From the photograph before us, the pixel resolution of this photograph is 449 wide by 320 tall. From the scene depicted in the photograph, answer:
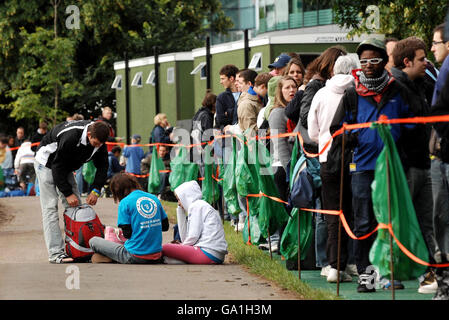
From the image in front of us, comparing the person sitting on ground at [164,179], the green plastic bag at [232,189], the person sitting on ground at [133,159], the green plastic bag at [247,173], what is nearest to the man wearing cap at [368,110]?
the green plastic bag at [247,173]

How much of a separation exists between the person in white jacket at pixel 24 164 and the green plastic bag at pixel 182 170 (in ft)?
24.8

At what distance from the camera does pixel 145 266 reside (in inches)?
402

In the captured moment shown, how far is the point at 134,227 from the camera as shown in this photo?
403 inches

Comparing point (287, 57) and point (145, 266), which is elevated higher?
point (287, 57)

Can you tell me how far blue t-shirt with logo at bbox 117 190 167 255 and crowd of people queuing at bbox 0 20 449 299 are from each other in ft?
0.04

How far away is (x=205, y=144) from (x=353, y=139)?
25.1 feet

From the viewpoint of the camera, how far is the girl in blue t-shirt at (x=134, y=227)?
10.2 m

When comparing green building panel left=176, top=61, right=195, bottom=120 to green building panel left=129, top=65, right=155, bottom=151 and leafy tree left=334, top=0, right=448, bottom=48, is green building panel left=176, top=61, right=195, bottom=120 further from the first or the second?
leafy tree left=334, top=0, right=448, bottom=48

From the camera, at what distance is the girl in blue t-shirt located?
402 inches

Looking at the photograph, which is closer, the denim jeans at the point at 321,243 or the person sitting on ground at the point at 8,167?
the denim jeans at the point at 321,243

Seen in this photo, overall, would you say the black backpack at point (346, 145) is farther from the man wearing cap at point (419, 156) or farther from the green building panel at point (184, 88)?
the green building panel at point (184, 88)

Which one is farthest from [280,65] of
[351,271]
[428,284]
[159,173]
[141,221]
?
[159,173]

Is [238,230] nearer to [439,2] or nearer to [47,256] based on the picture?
[47,256]

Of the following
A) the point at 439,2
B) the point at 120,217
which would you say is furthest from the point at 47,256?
the point at 439,2
